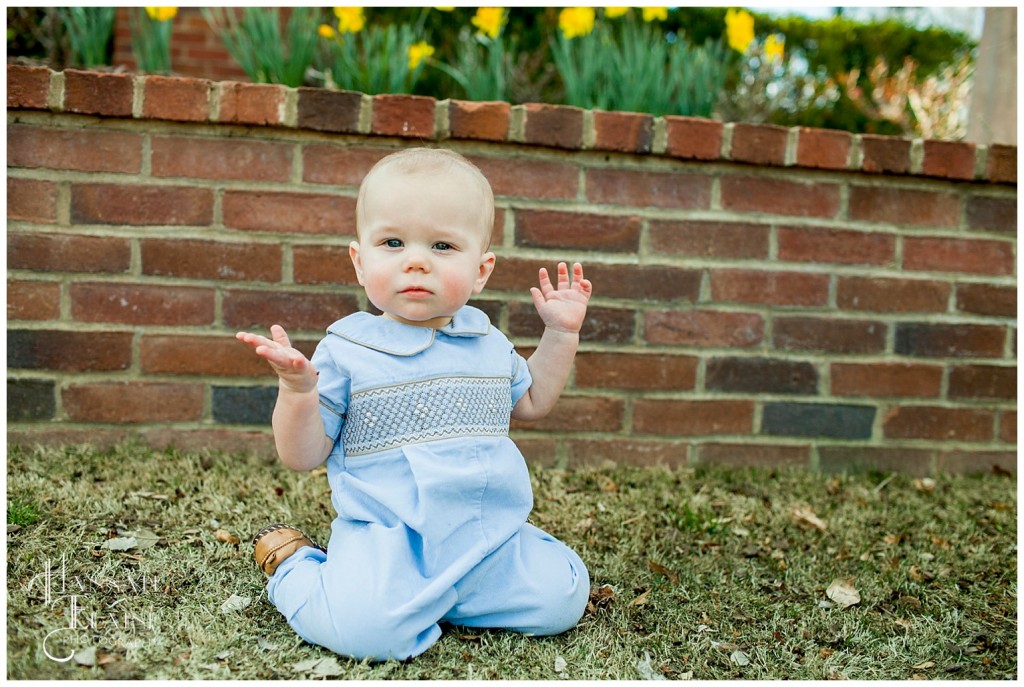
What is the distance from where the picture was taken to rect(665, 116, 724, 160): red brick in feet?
8.46

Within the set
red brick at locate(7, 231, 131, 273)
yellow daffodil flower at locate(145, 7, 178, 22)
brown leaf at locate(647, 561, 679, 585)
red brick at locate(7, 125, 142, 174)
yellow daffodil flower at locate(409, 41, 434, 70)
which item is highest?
yellow daffodil flower at locate(145, 7, 178, 22)

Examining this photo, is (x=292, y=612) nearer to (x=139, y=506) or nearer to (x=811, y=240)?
(x=139, y=506)

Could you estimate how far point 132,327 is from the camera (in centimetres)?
249

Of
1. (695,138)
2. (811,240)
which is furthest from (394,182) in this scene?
(811,240)

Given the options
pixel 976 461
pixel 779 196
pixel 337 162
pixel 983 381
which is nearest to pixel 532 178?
pixel 337 162

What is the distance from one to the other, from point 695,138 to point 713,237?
298 millimetres

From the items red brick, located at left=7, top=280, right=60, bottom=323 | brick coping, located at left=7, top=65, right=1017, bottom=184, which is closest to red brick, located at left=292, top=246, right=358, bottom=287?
brick coping, located at left=7, top=65, right=1017, bottom=184

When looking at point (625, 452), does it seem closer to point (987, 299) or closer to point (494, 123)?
point (494, 123)

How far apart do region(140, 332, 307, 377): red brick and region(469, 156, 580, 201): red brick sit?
71 centimetres

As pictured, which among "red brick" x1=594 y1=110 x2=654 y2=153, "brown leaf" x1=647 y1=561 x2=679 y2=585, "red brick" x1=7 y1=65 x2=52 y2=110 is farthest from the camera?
"red brick" x1=594 y1=110 x2=654 y2=153

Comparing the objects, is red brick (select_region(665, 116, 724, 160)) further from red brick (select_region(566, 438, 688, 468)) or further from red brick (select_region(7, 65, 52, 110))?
red brick (select_region(7, 65, 52, 110))

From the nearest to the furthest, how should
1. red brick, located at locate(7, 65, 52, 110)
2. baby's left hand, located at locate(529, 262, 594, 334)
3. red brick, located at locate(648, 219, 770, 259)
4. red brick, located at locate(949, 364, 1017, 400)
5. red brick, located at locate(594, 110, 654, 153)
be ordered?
baby's left hand, located at locate(529, 262, 594, 334) < red brick, located at locate(7, 65, 52, 110) < red brick, located at locate(594, 110, 654, 153) < red brick, located at locate(648, 219, 770, 259) < red brick, located at locate(949, 364, 1017, 400)

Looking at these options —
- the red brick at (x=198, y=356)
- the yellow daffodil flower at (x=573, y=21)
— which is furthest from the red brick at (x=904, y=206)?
the red brick at (x=198, y=356)

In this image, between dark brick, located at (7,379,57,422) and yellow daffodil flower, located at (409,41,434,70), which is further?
yellow daffodil flower, located at (409,41,434,70)
